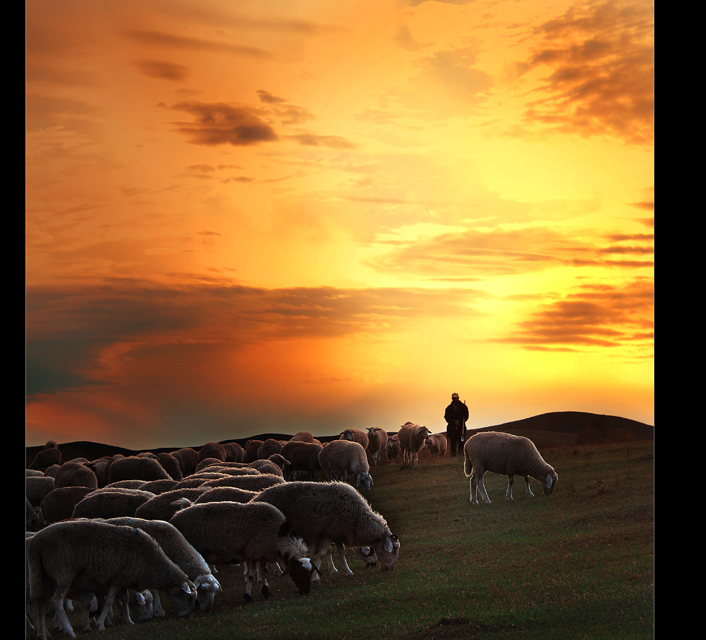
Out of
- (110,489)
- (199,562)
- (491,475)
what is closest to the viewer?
(199,562)

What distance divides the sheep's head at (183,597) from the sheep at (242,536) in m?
1.17

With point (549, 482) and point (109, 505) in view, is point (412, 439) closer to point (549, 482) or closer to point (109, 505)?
point (549, 482)

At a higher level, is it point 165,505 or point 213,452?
point 165,505

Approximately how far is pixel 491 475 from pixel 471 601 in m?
12.7

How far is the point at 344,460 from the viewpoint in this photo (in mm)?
25219

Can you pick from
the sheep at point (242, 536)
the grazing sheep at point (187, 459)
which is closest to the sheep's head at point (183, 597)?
the sheep at point (242, 536)

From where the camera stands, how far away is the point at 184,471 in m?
30.7

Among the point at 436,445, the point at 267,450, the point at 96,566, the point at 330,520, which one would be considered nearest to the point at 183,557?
the point at 96,566

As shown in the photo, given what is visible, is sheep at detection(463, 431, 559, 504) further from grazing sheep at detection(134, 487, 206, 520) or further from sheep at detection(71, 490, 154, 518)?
sheep at detection(71, 490, 154, 518)

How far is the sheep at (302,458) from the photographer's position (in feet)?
91.7

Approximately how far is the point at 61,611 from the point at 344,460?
1527cm

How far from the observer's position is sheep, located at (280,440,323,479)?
27953 millimetres
